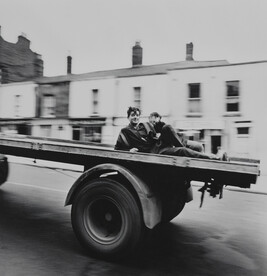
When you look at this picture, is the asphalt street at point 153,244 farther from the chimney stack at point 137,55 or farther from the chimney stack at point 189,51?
the chimney stack at point 189,51

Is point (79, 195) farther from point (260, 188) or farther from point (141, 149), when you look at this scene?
point (260, 188)

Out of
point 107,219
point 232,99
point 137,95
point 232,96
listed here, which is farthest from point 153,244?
point 137,95

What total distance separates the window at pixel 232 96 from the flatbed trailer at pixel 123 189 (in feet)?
46.6

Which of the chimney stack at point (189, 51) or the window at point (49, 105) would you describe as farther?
the window at point (49, 105)

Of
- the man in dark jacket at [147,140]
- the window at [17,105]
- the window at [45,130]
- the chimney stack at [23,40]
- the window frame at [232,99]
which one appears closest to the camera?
the man in dark jacket at [147,140]

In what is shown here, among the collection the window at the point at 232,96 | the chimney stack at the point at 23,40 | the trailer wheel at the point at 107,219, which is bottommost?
the trailer wheel at the point at 107,219

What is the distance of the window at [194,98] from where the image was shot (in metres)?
18.2

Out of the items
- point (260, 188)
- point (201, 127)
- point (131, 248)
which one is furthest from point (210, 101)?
point (131, 248)

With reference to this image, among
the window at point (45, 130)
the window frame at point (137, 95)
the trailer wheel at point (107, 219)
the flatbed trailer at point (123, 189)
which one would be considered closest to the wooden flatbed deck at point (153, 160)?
the flatbed trailer at point (123, 189)

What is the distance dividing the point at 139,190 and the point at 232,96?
1527 cm

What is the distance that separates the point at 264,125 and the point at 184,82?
17.0 feet

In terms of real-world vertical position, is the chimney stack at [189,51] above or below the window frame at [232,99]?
above

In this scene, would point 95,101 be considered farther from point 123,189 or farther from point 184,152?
point 123,189

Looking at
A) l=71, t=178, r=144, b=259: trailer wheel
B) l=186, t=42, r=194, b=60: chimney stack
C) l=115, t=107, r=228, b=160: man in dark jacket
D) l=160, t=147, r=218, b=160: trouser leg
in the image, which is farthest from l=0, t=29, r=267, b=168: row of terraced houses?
l=71, t=178, r=144, b=259: trailer wheel
